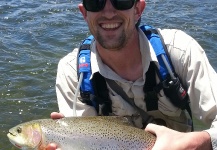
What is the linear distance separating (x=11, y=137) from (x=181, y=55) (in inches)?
71.3

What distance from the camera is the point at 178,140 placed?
3.44 meters

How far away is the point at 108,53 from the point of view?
432cm

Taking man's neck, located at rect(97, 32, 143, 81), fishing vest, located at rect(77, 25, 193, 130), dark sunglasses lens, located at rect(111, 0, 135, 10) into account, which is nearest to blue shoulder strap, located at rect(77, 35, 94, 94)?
fishing vest, located at rect(77, 25, 193, 130)

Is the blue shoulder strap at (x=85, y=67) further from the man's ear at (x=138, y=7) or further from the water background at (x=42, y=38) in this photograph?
the water background at (x=42, y=38)

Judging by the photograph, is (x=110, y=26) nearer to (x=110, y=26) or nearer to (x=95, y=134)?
(x=110, y=26)

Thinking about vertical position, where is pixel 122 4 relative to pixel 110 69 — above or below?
above

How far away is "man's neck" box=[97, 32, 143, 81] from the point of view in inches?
170

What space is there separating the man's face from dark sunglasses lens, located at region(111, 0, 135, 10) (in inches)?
1.5

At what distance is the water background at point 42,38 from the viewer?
7.42 meters

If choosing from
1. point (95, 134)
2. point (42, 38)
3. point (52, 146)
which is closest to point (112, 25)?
point (95, 134)

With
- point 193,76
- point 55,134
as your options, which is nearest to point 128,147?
point 55,134

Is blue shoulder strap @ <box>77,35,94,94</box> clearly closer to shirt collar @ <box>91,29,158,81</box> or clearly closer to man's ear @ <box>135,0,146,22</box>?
shirt collar @ <box>91,29,158,81</box>

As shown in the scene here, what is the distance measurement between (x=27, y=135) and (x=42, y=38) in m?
6.71

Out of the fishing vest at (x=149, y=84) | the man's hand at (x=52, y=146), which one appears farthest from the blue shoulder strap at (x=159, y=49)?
the man's hand at (x=52, y=146)
